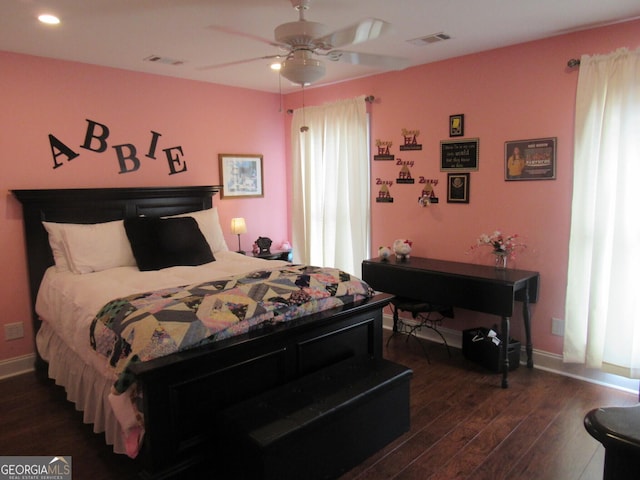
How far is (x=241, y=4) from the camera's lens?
2475 mm

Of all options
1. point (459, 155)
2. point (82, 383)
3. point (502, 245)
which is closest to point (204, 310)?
point (82, 383)

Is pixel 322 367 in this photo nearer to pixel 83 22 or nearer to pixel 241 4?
pixel 241 4

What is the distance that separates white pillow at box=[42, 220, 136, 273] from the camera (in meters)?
3.24

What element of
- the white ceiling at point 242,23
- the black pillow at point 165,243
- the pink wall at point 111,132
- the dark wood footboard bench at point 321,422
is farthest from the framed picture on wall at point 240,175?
the dark wood footboard bench at point 321,422

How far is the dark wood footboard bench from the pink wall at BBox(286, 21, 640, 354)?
5.31ft

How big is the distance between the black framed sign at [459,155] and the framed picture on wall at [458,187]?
6cm

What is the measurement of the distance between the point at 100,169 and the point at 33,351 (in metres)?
1.54

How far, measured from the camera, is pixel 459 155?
371cm

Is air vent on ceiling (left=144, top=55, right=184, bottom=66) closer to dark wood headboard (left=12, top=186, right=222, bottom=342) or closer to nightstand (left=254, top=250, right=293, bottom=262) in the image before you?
dark wood headboard (left=12, top=186, right=222, bottom=342)

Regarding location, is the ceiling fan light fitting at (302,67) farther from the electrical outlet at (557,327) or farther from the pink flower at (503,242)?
the electrical outlet at (557,327)

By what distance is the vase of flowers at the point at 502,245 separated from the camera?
3336 mm

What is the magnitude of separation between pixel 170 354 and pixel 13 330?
7.18 ft

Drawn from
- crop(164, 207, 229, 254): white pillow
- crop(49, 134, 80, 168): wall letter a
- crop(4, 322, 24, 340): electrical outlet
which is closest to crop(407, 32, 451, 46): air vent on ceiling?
crop(164, 207, 229, 254): white pillow

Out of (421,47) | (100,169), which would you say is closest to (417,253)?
(421,47)
